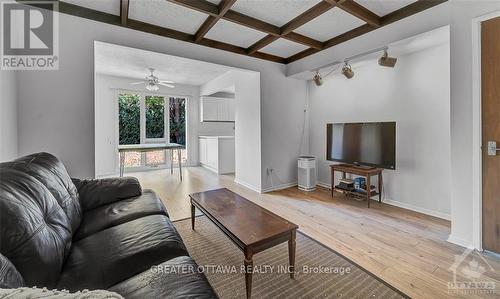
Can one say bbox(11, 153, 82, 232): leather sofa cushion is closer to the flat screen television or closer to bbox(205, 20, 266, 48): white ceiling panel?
bbox(205, 20, 266, 48): white ceiling panel

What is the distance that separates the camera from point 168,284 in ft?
3.13

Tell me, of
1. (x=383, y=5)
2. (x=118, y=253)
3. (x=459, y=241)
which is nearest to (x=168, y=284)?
(x=118, y=253)

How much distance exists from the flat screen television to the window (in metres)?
4.38

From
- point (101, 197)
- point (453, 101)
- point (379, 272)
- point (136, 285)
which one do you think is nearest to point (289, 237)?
point (379, 272)

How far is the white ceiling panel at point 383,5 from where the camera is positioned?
2314 mm

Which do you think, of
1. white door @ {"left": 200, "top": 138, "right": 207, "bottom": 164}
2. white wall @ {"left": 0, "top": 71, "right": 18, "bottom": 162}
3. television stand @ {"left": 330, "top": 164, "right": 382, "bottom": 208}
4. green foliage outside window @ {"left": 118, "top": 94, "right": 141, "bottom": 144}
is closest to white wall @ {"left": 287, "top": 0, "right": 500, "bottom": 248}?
television stand @ {"left": 330, "top": 164, "right": 382, "bottom": 208}

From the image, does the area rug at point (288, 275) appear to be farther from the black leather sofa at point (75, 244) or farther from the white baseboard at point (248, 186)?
the white baseboard at point (248, 186)

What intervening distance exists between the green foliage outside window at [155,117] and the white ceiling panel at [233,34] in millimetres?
3587

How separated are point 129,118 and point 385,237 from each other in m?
5.92

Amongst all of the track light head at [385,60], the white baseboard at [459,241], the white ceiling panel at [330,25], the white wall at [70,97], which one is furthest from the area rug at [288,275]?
the white ceiling panel at [330,25]

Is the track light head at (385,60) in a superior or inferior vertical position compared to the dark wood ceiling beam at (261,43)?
inferior

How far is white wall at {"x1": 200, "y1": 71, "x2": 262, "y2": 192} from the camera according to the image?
3.97m

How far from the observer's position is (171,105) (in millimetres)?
6312

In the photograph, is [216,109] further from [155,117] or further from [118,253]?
[118,253]
